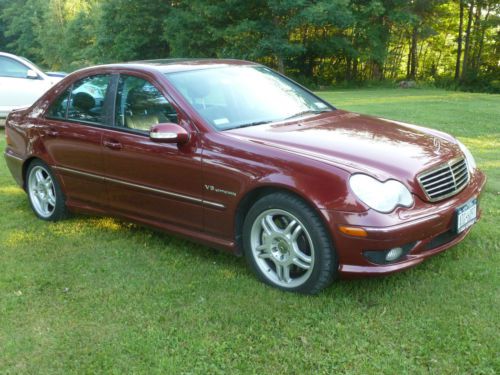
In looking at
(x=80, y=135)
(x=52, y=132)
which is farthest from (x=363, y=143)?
(x=52, y=132)

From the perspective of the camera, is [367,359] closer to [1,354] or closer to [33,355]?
[33,355]

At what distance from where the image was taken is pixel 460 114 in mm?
12562

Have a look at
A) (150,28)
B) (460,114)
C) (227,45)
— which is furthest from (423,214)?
(150,28)

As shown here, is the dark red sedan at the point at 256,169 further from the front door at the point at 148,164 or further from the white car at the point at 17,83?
the white car at the point at 17,83

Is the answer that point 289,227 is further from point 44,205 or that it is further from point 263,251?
point 44,205

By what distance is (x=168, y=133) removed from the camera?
3922 millimetres

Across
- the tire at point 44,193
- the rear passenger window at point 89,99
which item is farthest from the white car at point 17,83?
the rear passenger window at point 89,99

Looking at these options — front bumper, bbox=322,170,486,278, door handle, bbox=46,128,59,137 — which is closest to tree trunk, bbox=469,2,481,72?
door handle, bbox=46,128,59,137

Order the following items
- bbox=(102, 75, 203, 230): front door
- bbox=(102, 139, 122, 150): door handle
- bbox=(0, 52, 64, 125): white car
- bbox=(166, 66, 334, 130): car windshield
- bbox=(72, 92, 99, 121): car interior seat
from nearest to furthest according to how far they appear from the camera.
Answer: bbox=(102, 75, 203, 230): front door, bbox=(166, 66, 334, 130): car windshield, bbox=(102, 139, 122, 150): door handle, bbox=(72, 92, 99, 121): car interior seat, bbox=(0, 52, 64, 125): white car

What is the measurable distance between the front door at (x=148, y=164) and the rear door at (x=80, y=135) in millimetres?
138

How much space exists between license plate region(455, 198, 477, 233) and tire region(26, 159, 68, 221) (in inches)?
137

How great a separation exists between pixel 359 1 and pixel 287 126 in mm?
29510

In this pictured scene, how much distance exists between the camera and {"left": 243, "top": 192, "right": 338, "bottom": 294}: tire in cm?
344

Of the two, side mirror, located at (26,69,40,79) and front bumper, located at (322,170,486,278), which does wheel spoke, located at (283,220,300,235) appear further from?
side mirror, located at (26,69,40,79)
